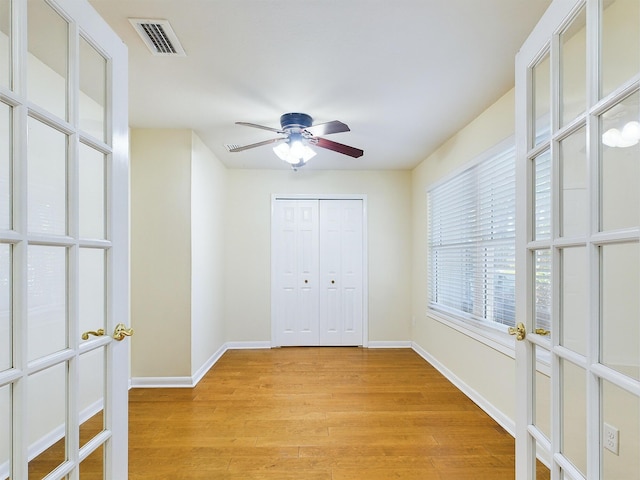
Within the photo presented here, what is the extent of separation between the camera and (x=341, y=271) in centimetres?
520

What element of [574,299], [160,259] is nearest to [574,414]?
[574,299]

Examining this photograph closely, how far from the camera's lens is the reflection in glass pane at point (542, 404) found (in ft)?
4.03

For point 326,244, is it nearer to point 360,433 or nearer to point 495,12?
point 360,433

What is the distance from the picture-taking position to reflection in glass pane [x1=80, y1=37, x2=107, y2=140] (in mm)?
1159

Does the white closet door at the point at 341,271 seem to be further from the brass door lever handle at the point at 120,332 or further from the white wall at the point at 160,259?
the brass door lever handle at the point at 120,332

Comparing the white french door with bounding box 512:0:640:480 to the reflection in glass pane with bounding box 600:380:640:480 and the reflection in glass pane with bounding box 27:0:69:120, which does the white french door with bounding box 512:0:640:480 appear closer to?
the reflection in glass pane with bounding box 600:380:640:480

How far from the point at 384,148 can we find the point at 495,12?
2.34m

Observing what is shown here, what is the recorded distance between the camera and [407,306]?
518 centimetres

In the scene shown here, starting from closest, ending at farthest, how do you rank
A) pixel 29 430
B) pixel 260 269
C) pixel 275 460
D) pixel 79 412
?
pixel 29 430
pixel 79 412
pixel 275 460
pixel 260 269

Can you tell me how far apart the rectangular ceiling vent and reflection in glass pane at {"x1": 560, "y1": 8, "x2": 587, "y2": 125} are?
180cm

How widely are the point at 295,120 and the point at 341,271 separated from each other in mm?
2689

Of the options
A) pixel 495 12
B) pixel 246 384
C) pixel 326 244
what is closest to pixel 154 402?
pixel 246 384

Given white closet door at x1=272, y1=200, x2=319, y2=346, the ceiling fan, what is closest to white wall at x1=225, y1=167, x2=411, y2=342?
white closet door at x1=272, y1=200, x2=319, y2=346

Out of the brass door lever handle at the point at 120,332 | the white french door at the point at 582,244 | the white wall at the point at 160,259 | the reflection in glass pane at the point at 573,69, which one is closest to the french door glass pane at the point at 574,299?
the white french door at the point at 582,244
